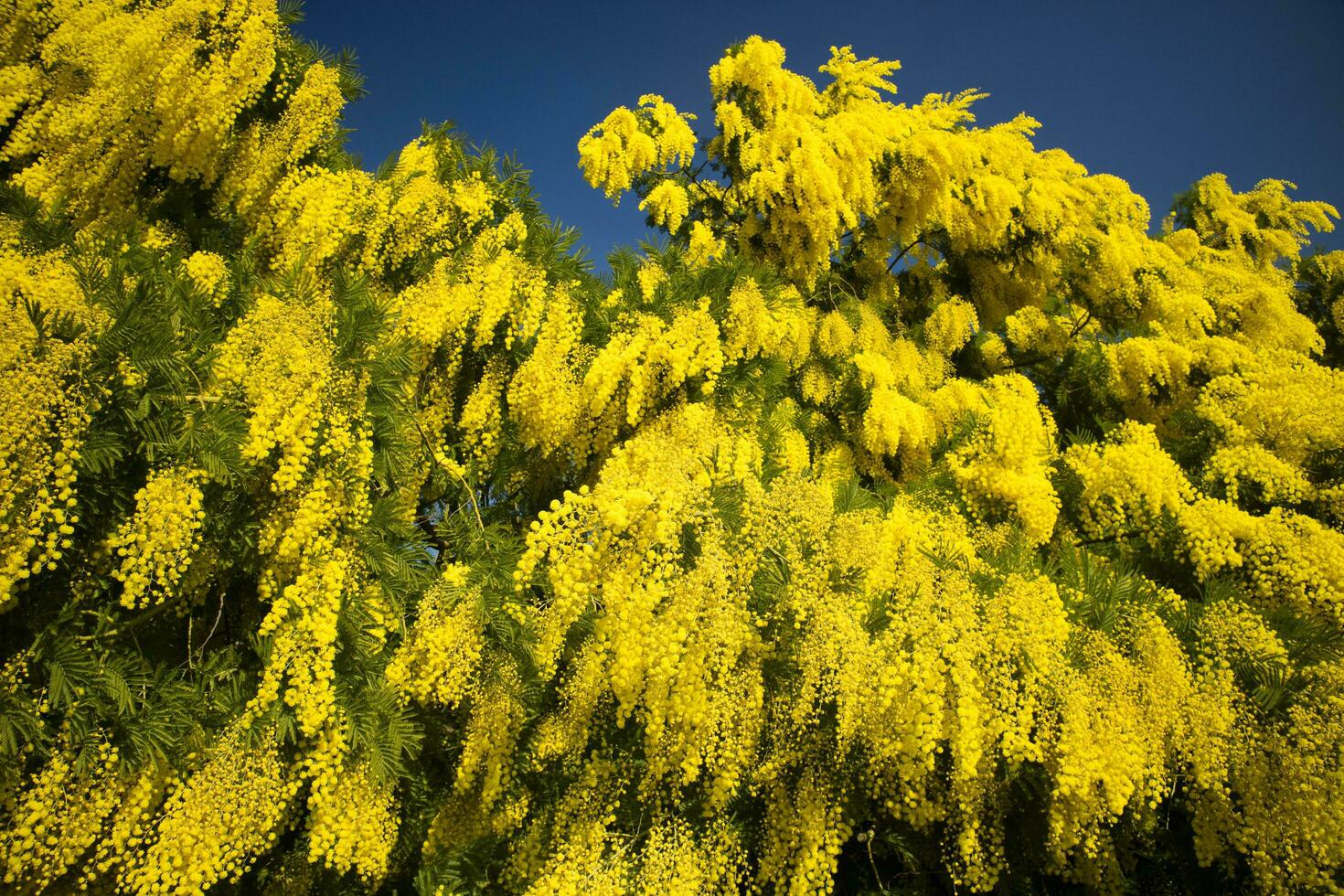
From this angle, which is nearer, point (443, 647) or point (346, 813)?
point (346, 813)

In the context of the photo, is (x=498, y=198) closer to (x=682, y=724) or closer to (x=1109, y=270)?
(x=682, y=724)

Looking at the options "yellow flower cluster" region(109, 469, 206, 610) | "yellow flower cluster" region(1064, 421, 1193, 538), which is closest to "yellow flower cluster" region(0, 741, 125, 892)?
"yellow flower cluster" region(109, 469, 206, 610)

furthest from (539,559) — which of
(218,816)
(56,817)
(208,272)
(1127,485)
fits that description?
(1127,485)

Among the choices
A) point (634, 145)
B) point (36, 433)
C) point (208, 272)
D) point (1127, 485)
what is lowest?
point (36, 433)

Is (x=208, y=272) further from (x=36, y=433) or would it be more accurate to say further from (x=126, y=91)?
(x=36, y=433)

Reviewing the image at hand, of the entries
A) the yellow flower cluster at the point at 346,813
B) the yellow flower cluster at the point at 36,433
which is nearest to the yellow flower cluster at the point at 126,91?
the yellow flower cluster at the point at 36,433

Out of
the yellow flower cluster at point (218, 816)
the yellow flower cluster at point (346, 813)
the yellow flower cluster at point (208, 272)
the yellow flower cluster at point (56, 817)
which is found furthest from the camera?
the yellow flower cluster at point (208, 272)

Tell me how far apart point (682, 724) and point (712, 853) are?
2.42ft

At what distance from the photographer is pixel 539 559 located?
3.43 m

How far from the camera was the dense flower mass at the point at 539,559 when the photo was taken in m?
3.14

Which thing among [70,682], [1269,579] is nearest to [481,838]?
[70,682]

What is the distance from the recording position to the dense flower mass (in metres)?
3.14

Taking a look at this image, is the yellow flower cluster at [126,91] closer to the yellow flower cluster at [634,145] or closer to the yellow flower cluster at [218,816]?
the yellow flower cluster at [634,145]

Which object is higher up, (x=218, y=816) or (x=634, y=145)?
(x=634, y=145)
